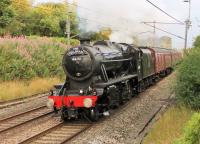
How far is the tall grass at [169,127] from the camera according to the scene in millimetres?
11103

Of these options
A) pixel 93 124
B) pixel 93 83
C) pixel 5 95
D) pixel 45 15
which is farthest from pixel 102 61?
pixel 45 15

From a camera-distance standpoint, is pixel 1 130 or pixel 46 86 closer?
pixel 1 130

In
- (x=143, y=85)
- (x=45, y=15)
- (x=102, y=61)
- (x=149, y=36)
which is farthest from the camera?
(x=45, y=15)

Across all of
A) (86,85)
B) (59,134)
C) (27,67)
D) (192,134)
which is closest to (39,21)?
(27,67)

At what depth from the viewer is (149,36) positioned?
5819 centimetres

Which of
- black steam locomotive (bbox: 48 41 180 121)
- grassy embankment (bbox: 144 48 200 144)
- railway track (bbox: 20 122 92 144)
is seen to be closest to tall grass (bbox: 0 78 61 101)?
black steam locomotive (bbox: 48 41 180 121)

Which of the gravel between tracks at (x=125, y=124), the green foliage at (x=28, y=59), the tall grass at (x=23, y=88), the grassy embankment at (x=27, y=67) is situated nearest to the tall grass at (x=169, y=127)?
the gravel between tracks at (x=125, y=124)

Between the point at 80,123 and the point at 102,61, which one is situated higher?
the point at 102,61

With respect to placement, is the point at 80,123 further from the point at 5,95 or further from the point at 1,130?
the point at 5,95

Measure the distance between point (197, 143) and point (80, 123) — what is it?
25.5 ft

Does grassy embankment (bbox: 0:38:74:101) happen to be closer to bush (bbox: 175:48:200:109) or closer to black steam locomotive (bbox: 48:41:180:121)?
black steam locomotive (bbox: 48:41:180:121)

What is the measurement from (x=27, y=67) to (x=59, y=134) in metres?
12.0

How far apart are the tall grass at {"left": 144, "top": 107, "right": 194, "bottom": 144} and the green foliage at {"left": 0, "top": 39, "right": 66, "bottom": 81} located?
34.3 ft

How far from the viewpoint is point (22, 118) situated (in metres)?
15.6
